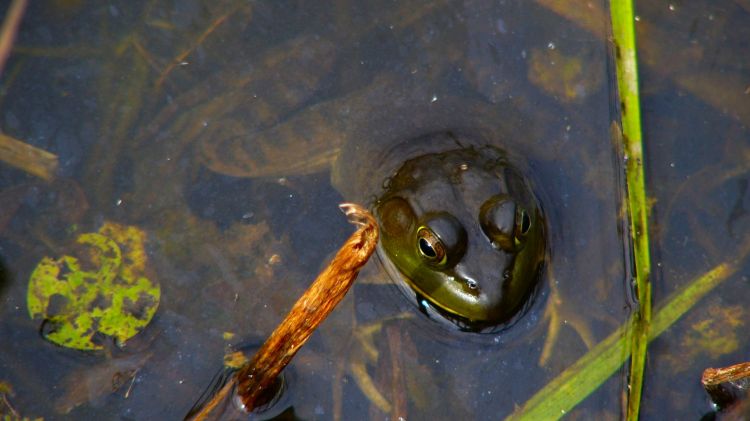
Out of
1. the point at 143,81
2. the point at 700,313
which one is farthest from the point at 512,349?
the point at 143,81

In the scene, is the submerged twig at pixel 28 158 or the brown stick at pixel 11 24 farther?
the submerged twig at pixel 28 158

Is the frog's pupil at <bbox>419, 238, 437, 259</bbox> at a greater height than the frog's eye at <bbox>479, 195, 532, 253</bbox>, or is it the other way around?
the frog's eye at <bbox>479, 195, 532, 253</bbox>

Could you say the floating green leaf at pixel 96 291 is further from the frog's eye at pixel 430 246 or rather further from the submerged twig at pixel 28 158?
the frog's eye at pixel 430 246

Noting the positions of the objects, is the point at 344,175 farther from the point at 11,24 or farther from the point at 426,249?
the point at 11,24

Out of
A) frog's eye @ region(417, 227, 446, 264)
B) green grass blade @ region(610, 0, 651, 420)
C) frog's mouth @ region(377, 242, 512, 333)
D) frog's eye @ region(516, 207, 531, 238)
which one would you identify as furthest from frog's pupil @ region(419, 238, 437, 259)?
green grass blade @ region(610, 0, 651, 420)

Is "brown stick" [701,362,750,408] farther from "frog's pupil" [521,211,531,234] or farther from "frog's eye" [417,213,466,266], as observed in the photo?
"frog's eye" [417,213,466,266]

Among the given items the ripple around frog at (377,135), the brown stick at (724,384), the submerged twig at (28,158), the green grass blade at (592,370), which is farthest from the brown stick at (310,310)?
the brown stick at (724,384)
